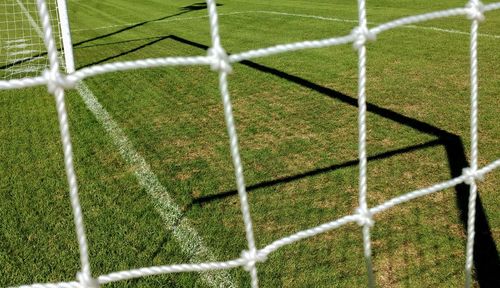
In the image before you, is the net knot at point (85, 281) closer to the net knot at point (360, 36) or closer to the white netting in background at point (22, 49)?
the net knot at point (360, 36)

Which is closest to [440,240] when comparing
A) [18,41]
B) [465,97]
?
[465,97]

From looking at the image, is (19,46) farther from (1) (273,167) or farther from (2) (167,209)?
(2) (167,209)

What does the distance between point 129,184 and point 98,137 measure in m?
1.11

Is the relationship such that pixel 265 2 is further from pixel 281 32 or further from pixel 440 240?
pixel 440 240

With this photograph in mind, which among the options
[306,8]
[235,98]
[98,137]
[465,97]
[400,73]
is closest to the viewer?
[98,137]

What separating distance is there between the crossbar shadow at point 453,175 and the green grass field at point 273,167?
10 mm

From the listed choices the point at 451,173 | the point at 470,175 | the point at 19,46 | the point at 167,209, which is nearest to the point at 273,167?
the point at 167,209

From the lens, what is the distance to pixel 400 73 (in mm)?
6309

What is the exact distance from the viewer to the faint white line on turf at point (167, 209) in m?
2.79

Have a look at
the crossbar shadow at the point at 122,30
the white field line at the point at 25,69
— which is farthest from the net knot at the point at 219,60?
the crossbar shadow at the point at 122,30

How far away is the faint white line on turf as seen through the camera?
9.17 feet

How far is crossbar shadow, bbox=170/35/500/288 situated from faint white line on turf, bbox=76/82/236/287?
22 cm

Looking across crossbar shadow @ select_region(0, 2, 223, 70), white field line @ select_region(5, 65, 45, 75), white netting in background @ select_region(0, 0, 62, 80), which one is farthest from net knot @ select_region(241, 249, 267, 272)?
crossbar shadow @ select_region(0, 2, 223, 70)

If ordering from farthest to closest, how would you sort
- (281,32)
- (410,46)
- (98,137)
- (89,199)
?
1. (281,32)
2. (410,46)
3. (98,137)
4. (89,199)
